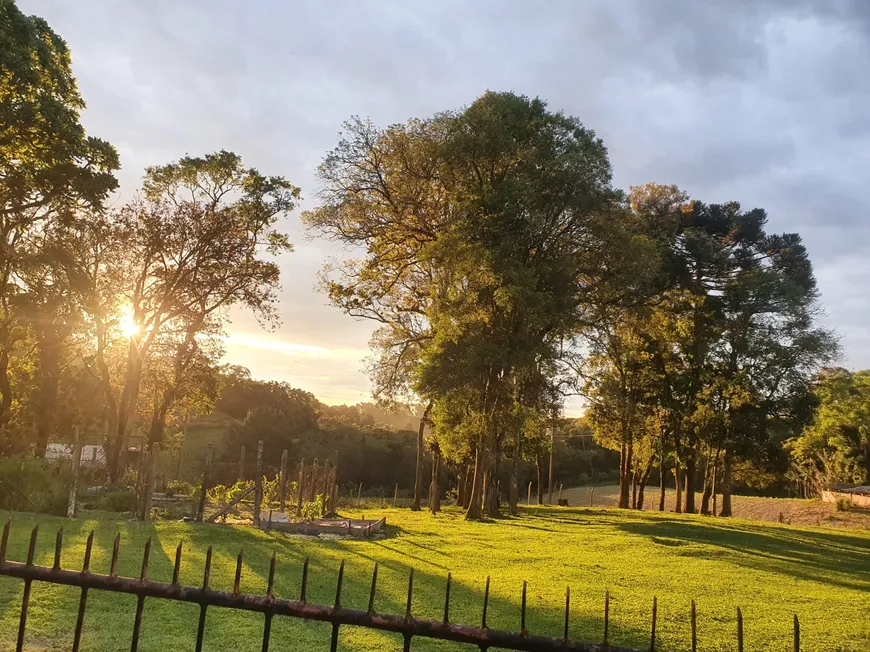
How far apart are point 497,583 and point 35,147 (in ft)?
64.4

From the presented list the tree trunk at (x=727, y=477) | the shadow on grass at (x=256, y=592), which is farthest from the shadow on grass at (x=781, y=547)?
the shadow on grass at (x=256, y=592)

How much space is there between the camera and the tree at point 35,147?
16.7 meters

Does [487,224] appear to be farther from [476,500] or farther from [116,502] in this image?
[116,502]

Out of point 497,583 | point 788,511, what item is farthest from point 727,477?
point 497,583

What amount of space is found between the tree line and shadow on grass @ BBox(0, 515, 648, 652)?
32.2ft

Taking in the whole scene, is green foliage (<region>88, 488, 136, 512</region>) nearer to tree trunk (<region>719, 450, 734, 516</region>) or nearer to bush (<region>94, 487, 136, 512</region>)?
bush (<region>94, 487, 136, 512</region>)

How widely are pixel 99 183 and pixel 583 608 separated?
70.3 feet

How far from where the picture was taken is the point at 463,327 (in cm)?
2208

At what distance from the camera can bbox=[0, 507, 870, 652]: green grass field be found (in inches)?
268

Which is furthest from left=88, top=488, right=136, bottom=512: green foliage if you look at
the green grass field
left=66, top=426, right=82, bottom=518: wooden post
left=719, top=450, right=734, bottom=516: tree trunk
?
left=719, top=450, right=734, bottom=516: tree trunk

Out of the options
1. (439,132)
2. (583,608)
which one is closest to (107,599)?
(583,608)

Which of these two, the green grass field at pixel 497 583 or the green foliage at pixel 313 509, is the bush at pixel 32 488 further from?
the green foliage at pixel 313 509

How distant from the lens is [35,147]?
19875mm

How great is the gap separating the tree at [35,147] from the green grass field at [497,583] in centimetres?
1145
